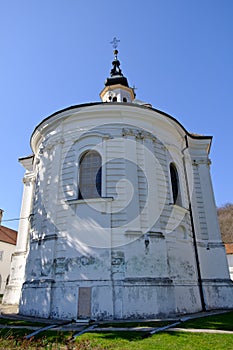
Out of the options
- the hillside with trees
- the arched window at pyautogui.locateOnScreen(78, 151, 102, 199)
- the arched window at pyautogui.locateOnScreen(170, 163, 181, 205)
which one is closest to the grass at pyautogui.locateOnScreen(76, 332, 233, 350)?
the arched window at pyautogui.locateOnScreen(78, 151, 102, 199)

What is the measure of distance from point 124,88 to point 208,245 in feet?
43.7

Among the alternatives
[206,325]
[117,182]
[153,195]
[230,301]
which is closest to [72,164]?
[117,182]

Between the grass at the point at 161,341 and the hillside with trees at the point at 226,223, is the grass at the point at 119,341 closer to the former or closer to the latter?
the grass at the point at 161,341

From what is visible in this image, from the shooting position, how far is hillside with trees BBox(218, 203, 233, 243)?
169 feet

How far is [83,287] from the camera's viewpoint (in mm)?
10719

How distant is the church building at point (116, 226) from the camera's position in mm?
10727

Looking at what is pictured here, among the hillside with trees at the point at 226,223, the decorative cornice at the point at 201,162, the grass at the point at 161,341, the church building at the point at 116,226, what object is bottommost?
the grass at the point at 161,341

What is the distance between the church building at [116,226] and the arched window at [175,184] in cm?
6

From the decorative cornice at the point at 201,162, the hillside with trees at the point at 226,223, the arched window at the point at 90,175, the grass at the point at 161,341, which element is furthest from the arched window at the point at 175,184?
the hillside with trees at the point at 226,223

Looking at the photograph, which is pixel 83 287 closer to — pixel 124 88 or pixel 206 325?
pixel 206 325

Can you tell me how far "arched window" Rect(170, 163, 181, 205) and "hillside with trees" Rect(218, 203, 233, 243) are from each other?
39983 millimetres

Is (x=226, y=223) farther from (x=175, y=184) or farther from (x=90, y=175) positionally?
(x=90, y=175)

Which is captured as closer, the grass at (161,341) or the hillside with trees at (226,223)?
the grass at (161,341)

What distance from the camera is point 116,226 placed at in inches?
455
